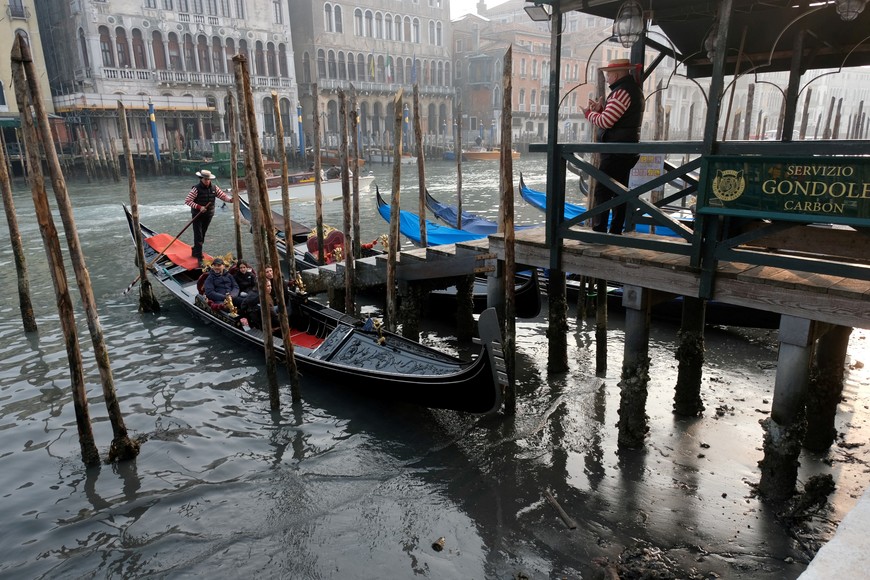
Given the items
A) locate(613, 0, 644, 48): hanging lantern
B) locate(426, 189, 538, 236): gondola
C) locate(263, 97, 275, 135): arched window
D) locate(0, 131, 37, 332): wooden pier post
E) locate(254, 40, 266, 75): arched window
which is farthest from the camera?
locate(263, 97, 275, 135): arched window

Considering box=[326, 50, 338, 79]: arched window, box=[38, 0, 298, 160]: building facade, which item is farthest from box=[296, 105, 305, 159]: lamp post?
box=[326, 50, 338, 79]: arched window

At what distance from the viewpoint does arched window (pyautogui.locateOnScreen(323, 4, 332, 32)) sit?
3083 cm

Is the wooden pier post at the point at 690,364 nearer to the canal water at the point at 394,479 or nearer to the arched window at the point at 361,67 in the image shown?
the canal water at the point at 394,479

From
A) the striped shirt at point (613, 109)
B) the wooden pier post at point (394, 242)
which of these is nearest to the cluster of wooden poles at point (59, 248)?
the wooden pier post at point (394, 242)

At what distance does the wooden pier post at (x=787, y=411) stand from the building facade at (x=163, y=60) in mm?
23556

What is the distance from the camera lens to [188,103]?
2472 cm

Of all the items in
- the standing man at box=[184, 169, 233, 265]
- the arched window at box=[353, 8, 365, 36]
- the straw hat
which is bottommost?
the standing man at box=[184, 169, 233, 265]

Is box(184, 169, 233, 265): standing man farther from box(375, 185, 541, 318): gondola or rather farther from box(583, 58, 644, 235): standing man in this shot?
box(583, 58, 644, 235): standing man

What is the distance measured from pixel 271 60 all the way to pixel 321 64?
139 inches

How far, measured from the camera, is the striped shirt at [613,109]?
142 inches

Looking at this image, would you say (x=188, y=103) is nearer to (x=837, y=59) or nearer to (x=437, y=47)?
(x=437, y=47)

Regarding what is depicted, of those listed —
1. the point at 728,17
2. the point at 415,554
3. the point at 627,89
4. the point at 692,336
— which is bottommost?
the point at 415,554

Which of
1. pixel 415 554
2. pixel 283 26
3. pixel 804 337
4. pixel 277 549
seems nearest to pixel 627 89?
pixel 804 337

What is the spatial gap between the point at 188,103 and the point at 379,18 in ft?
44.4
